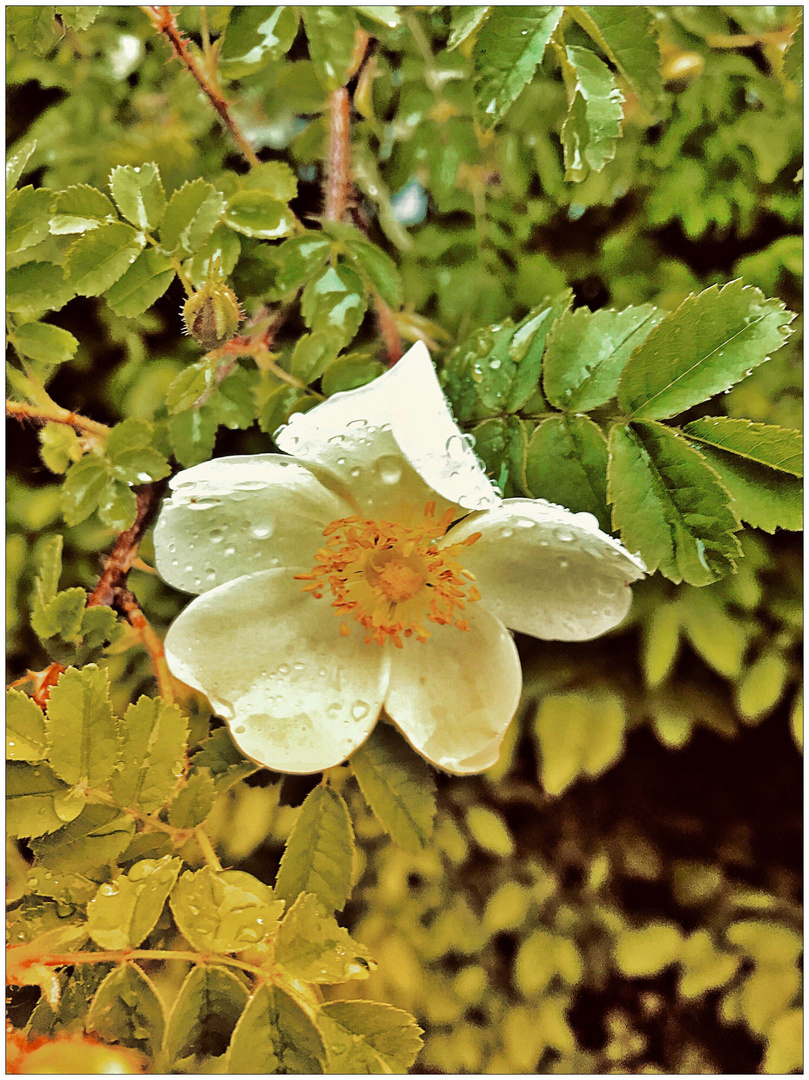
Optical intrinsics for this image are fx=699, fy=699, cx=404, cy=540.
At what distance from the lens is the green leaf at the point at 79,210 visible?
19.1 inches

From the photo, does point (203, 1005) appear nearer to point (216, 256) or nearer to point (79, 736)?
point (79, 736)

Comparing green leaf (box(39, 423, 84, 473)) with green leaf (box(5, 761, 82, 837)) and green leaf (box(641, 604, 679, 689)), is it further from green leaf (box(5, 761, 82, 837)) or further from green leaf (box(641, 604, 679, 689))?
green leaf (box(641, 604, 679, 689))

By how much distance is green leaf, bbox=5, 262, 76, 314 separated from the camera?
1.68 ft

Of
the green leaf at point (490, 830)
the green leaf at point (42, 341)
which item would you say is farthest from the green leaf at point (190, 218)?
the green leaf at point (490, 830)

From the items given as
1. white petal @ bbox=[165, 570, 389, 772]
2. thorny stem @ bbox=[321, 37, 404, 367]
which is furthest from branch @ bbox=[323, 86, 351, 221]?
white petal @ bbox=[165, 570, 389, 772]

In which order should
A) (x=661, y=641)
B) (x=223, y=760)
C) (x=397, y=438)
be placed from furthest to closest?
(x=661, y=641)
(x=223, y=760)
(x=397, y=438)

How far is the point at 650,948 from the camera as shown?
63 cm

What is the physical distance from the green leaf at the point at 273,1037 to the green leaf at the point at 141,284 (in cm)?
46

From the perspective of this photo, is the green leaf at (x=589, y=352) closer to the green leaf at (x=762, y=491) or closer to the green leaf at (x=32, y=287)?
the green leaf at (x=762, y=491)

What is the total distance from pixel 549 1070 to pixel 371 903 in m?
0.21

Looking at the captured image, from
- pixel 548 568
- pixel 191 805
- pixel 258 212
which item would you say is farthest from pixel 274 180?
pixel 191 805

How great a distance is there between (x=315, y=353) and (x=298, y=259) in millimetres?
74

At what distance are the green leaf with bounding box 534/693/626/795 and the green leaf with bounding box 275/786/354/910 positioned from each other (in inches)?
7.9

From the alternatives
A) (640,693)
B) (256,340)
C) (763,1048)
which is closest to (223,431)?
(256,340)
